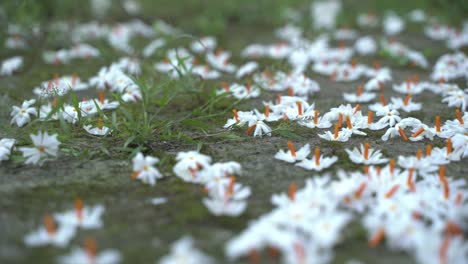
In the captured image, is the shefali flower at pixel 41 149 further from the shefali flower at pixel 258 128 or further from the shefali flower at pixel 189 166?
the shefali flower at pixel 258 128

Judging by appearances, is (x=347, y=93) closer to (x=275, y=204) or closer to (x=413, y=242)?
(x=275, y=204)

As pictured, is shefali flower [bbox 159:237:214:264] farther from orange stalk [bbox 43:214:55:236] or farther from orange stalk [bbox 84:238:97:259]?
orange stalk [bbox 43:214:55:236]

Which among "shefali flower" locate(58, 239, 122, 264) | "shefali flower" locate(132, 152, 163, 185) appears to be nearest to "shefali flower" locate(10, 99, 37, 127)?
"shefali flower" locate(132, 152, 163, 185)

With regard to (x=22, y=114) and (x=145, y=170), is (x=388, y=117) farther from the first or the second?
(x=22, y=114)

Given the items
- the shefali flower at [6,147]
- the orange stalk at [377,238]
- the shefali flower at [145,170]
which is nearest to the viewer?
the orange stalk at [377,238]

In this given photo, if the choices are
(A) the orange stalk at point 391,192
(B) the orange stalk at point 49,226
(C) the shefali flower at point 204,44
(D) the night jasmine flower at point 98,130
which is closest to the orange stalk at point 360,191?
(A) the orange stalk at point 391,192

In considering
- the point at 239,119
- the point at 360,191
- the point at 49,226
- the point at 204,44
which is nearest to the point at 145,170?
the point at 49,226
